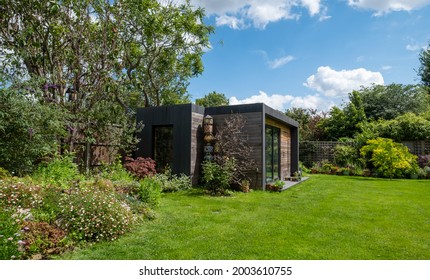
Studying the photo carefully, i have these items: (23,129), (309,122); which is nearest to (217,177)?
(23,129)

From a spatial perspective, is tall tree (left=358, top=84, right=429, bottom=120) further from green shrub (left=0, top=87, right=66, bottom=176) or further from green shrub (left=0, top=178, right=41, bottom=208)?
green shrub (left=0, top=178, right=41, bottom=208)

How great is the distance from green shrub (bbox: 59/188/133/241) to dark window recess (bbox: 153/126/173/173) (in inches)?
191

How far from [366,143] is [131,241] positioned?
589 inches

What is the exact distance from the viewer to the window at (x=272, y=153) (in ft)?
32.6

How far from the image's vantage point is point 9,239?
3.13 meters

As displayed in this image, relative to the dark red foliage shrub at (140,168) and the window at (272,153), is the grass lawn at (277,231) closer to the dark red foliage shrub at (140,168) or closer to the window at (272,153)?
the dark red foliage shrub at (140,168)

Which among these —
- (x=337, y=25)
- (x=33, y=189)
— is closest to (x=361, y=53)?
(x=337, y=25)

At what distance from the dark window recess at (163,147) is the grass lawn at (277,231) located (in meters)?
2.32

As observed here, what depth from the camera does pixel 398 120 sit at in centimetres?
1593

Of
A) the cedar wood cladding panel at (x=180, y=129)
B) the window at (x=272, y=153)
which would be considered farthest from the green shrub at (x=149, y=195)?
the window at (x=272, y=153)

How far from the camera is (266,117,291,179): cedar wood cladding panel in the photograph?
461 inches

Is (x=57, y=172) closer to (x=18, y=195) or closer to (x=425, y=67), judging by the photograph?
(x=18, y=195)

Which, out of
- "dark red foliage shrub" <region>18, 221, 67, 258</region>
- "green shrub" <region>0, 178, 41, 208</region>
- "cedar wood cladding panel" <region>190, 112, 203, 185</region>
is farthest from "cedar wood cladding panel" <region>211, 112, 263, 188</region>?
"dark red foliage shrub" <region>18, 221, 67, 258</region>

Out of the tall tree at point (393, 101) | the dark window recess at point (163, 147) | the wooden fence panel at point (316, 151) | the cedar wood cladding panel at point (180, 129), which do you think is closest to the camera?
the cedar wood cladding panel at point (180, 129)
